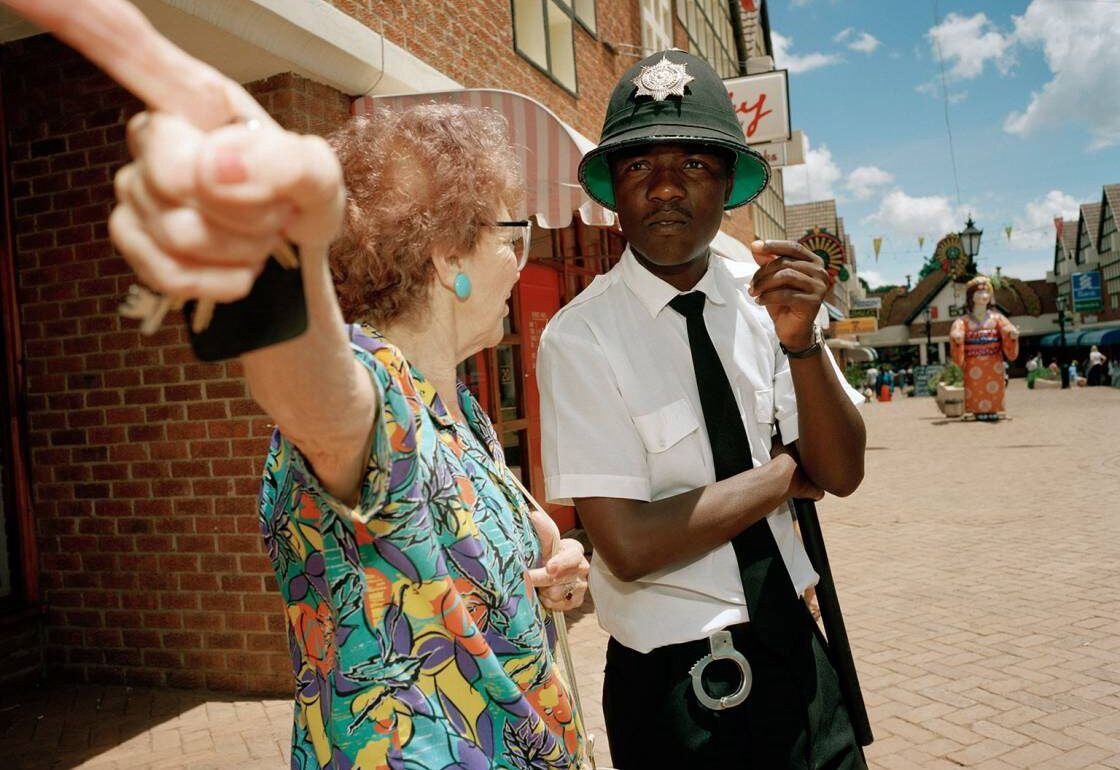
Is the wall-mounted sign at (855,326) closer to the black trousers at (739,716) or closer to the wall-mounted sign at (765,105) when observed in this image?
the wall-mounted sign at (765,105)

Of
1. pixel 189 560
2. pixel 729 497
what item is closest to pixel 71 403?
pixel 189 560

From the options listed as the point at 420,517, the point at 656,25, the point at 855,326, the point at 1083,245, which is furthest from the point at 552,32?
the point at 1083,245

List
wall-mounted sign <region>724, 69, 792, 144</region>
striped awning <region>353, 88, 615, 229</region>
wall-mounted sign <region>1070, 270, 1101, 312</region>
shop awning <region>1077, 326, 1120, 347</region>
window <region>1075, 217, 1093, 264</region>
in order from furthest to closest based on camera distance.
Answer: window <region>1075, 217, 1093, 264</region>
wall-mounted sign <region>1070, 270, 1101, 312</region>
shop awning <region>1077, 326, 1120, 347</region>
wall-mounted sign <region>724, 69, 792, 144</region>
striped awning <region>353, 88, 615, 229</region>

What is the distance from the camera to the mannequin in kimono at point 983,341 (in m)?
14.3

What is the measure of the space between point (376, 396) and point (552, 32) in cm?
809

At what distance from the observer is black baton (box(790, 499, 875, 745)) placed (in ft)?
5.34

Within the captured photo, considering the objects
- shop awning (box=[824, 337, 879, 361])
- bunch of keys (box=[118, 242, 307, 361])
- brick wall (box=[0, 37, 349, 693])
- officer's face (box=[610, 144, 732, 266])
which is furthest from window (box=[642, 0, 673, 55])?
shop awning (box=[824, 337, 879, 361])

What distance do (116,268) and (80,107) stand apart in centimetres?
86

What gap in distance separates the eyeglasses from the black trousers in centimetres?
82

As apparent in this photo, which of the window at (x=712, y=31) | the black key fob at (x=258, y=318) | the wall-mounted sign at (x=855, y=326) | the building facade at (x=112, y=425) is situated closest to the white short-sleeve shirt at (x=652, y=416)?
the black key fob at (x=258, y=318)

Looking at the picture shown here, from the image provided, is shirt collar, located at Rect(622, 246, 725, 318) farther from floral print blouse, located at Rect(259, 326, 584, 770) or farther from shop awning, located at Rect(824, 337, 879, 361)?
shop awning, located at Rect(824, 337, 879, 361)

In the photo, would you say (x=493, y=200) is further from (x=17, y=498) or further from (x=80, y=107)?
(x=17, y=498)

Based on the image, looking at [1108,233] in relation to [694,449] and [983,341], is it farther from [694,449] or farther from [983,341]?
[694,449]

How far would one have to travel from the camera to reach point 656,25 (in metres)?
11.7
